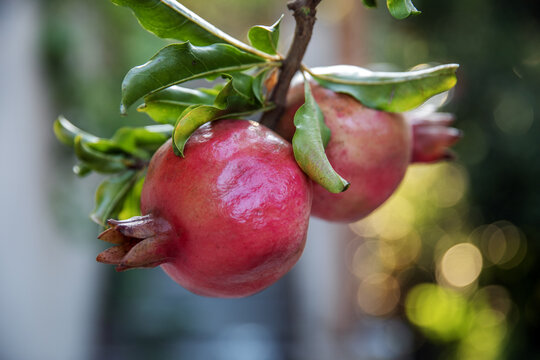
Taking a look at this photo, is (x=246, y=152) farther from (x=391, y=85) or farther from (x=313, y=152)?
(x=391, y=85)

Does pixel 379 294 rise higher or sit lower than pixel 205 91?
lower

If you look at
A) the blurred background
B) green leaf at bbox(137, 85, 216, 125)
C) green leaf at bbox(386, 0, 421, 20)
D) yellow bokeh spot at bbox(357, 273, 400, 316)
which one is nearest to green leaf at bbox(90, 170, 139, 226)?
green leaf at bbox(137, 85, 216, 125)

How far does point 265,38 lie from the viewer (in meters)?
0.52

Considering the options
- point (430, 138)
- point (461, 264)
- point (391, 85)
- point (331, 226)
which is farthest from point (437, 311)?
point (391, 85)

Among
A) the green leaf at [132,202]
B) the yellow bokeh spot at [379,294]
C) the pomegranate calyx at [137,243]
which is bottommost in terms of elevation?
the yellow bokeh spot at [379,294]

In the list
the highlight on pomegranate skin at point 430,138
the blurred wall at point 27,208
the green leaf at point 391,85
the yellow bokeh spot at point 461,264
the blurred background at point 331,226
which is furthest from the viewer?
the blurred wall at point 27,208

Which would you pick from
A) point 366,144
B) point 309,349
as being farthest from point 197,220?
point 309,349

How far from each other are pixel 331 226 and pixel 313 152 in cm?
305

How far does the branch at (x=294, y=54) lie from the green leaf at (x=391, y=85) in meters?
A: 0.05

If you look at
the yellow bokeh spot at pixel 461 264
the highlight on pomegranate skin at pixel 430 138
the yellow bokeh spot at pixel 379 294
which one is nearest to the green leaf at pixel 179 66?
the highlight on pomegranate skin at pixel 430 138

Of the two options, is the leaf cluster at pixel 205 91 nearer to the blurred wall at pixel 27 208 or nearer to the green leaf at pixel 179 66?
the green leaf at pixel 179 66

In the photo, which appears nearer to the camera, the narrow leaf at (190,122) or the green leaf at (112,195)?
the narrow leaf at (190,122)

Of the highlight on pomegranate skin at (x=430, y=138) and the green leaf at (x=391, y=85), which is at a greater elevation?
the green leaf at (x=391, y=85)

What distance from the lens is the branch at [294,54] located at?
47 centimetres
